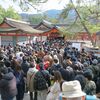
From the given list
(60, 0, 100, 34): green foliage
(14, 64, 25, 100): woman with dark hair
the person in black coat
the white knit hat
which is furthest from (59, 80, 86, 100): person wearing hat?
(60, 0, 100, 34): green foliage

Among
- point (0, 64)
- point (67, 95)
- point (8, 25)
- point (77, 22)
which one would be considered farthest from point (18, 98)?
point (8, 25)

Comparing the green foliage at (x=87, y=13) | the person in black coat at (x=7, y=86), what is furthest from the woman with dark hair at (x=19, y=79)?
the green foliage at (x=87, y=13)

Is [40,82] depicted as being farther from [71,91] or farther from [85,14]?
[85,14]

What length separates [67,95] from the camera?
4.59 m

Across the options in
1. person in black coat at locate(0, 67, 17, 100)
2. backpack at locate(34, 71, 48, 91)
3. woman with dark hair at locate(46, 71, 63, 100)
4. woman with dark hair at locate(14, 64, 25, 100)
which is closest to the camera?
woman with dark hair at locate(46, 71, 63, 100)

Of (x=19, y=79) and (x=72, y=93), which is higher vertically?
(x=72, y=93)

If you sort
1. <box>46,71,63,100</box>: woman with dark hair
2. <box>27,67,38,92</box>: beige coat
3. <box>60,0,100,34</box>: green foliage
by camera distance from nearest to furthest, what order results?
1. <box>46,71,63,100</box>: woman with dark hair
2. <box>27,67,38,92</box>: beige coat
3. <box>60,0,100,34</box>: green foliage

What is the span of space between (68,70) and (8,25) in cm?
3108

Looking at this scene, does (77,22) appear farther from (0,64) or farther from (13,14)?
(13,14)

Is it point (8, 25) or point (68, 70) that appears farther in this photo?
point (8, 25)

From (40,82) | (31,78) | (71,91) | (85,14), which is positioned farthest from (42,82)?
(85,14)

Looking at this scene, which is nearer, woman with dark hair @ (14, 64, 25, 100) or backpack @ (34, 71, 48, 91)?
backpack @ (34, 71, 48, 91)

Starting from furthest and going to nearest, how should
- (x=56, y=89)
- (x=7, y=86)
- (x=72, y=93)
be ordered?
1. (x=7, y=86)
2. (x=56, y=89)
3. (x=72, y=93)

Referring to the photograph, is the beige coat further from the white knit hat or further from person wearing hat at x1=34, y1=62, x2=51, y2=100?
the white knit hat
